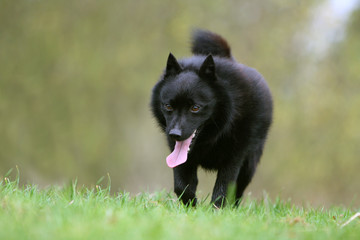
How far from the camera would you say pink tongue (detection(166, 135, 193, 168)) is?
16.4 ft

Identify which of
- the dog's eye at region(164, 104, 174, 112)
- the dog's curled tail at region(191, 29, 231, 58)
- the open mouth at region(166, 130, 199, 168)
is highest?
the dog's curled tail at region(191, 29, 231, 58)

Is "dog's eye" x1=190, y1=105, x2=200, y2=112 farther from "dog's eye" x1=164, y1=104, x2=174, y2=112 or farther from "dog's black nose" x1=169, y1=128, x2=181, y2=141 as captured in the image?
"dog's black nose" x1=169, y1=128, x2=181, y2=141

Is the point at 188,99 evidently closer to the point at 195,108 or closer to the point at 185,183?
the point at 195,108

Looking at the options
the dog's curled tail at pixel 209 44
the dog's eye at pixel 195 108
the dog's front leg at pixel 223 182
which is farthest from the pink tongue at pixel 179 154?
the dog's curled tail at pixel 209 44

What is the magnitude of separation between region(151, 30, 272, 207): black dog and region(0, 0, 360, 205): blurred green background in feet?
30.7

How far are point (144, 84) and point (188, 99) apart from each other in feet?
35.8

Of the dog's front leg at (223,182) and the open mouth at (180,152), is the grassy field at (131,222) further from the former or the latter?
the dog's front leg at (223,182)

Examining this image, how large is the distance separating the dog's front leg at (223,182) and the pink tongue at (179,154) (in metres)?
0.51

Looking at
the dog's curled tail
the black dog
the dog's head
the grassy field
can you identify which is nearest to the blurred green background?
the dog's curled tail

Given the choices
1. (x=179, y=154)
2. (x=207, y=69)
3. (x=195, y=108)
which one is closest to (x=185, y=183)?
(x=179, y=154)

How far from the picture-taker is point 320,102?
1568 cm

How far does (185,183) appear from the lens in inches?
205

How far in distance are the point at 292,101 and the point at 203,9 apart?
3.81 m

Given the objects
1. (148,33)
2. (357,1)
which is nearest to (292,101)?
(357,1)
